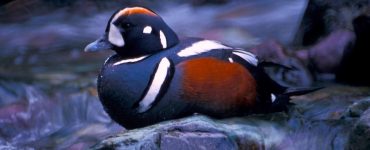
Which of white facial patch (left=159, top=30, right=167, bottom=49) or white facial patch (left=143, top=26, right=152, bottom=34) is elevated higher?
white facial patch (left=143, top=26, right=152, bottom=34)

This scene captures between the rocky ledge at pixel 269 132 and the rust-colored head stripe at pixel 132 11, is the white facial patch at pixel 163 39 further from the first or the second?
the rocky ledge at pixel 269 132

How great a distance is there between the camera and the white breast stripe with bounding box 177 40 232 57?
159 inches

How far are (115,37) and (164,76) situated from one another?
1.11 ft

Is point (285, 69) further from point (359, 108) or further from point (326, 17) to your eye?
point (359, 108)

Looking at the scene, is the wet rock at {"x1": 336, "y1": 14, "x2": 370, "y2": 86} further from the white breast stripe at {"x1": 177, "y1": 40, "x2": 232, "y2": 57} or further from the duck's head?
the duck's head

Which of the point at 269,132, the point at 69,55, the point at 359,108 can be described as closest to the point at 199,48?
the point at 269,132

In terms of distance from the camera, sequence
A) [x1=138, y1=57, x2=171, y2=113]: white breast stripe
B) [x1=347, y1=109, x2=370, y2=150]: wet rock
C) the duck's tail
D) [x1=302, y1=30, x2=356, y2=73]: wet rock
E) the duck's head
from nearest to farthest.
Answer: [x1=347, y1=109, x2=370, y2=150]: wet rock, [x1=138, y1=57, x2=171, y2=113]: white breast stripe, the duck's head, the duck's tail, [x1=302, y1=30, x2=356, y2=73]: wet rock

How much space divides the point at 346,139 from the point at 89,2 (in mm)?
5129

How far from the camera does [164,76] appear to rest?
395cm

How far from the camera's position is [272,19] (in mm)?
7676

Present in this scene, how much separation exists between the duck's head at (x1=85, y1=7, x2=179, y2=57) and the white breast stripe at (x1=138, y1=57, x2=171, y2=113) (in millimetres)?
133

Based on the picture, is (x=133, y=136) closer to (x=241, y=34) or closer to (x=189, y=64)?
(x=189, y=64)

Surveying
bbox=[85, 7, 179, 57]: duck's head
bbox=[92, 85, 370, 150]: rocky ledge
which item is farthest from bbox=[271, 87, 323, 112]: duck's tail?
bbox=[85, 7, 179, 57]: duck's head

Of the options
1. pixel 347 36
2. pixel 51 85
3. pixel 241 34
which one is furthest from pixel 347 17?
pixel 51 85
